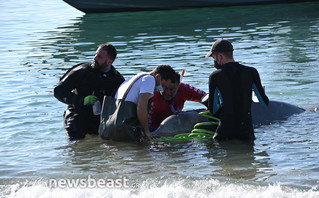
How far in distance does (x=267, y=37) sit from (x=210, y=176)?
13110 mm

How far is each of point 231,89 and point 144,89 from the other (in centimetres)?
118

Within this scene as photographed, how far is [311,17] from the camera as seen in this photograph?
2394 cm

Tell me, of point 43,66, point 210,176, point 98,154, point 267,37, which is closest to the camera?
point 210,176

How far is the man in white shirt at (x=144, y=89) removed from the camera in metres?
7.76

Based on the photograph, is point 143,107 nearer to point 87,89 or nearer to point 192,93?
point 87,89

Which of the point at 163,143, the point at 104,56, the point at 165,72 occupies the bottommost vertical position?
the point at 163,143

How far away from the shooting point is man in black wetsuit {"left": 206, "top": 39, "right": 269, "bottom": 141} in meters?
7.55

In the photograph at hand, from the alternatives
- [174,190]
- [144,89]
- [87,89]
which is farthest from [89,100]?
[174,190]

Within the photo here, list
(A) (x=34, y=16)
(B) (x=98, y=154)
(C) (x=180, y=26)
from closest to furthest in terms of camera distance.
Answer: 1. (B) (x=98, y=154)
2. (C) (x=180, y=26)
3. (A) (x=34, y=16)

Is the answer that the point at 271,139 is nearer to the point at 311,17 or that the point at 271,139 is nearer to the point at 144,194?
the point at 144,194

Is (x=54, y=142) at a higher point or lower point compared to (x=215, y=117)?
lower

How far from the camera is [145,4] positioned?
98.9ft

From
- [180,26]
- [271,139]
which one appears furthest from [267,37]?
[271,139]

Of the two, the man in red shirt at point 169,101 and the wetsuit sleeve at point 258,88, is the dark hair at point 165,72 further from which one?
the wetsuit sleeve at point 258,88
